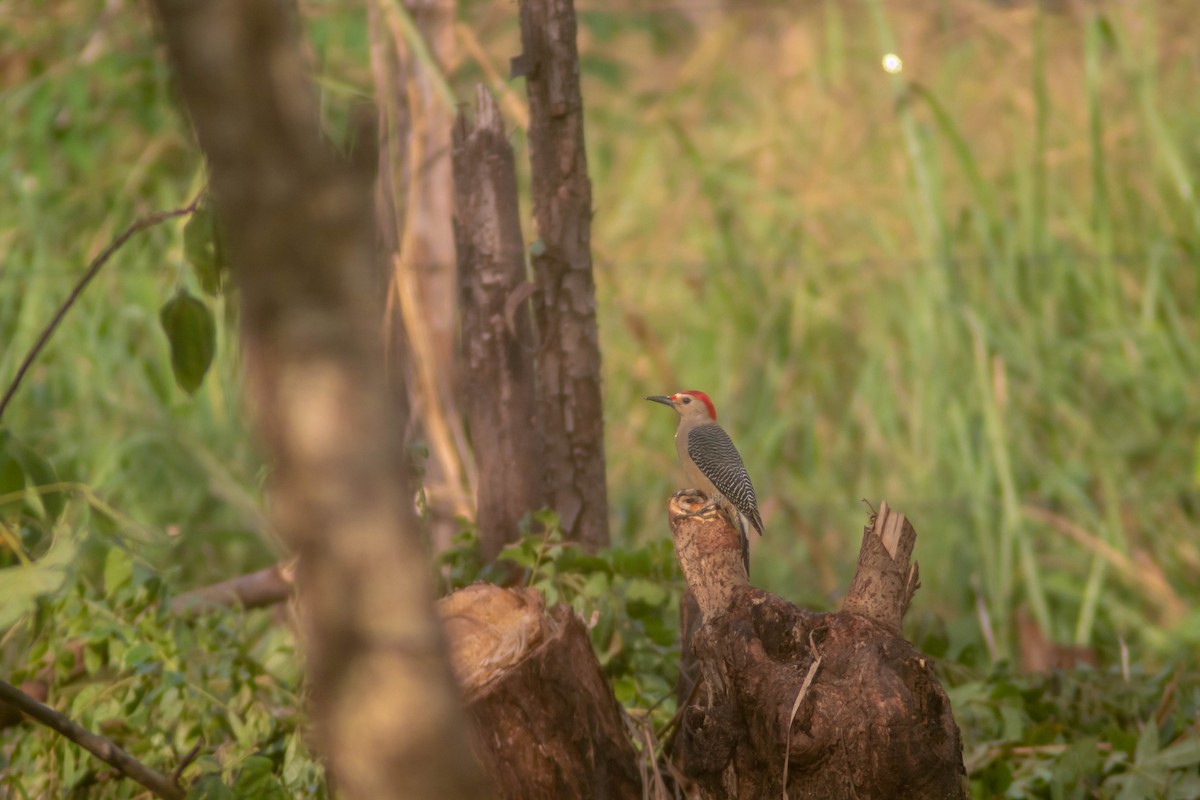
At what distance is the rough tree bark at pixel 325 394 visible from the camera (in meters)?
0.75

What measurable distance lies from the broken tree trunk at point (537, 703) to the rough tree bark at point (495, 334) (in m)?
0.63

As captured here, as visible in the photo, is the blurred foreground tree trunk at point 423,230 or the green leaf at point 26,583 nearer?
the green leaf at point 26,583

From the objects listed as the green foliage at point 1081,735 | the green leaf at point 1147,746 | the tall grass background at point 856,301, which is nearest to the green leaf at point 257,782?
the green foliage at point 1081,735

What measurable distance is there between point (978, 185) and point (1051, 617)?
1.48 metres

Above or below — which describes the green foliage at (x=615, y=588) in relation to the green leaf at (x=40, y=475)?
below

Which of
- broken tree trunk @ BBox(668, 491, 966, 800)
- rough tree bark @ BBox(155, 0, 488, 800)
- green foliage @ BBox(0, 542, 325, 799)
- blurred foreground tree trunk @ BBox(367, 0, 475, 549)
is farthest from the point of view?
blurred foreground tree trunk @ BBox(367, 0, 475, 549)

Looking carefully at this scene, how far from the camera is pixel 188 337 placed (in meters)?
2.01

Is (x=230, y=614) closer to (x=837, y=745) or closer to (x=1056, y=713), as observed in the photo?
(x=837, y=745)

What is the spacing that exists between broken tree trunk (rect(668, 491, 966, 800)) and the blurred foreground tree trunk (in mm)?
1059

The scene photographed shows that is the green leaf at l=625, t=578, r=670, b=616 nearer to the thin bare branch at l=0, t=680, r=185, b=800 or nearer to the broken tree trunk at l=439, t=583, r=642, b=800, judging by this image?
the broken tree trunk at l=439, t=583, r=642, b=800

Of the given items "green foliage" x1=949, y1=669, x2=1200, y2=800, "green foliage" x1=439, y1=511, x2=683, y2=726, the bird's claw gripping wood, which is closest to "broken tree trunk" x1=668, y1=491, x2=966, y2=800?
the bird's claw gripping wood

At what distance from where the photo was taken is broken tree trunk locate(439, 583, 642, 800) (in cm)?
161

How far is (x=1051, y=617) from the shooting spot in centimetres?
427

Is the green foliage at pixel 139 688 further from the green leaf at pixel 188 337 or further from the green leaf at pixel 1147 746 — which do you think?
the green leaf at pixel 1147 746
